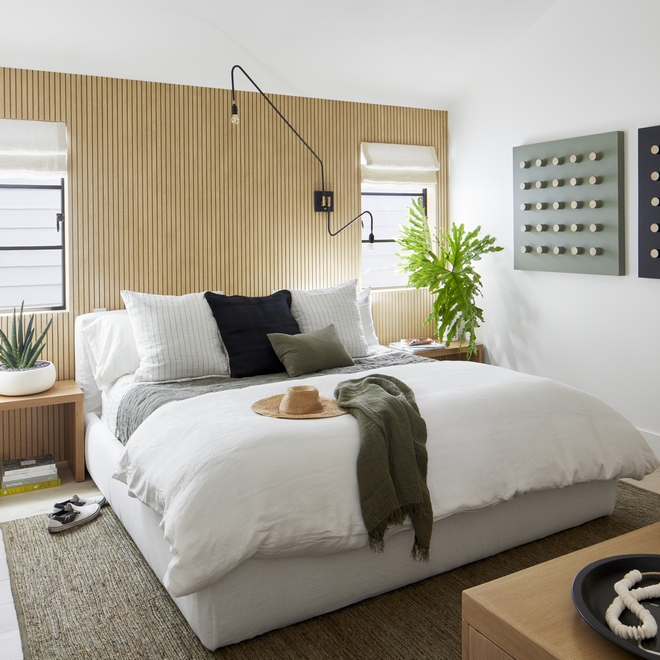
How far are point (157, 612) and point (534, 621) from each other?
147cm

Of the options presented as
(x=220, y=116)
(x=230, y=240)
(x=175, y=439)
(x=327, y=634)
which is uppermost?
(x=220, y=116)

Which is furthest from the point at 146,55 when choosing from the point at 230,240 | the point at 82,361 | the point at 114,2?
the point at 82,361

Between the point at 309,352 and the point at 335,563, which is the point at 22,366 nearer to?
the point at 309,352

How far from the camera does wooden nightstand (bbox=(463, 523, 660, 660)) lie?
4.74 feet

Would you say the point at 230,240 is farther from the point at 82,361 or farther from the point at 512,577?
the point at 512,577

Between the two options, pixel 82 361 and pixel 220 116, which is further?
pixel 220 116

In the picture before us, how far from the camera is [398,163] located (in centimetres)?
518

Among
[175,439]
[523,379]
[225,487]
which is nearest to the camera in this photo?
[225,487]

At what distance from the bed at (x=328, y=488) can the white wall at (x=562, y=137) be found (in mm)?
1252

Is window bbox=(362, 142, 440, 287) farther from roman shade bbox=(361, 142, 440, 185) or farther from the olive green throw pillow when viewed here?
the olive green throw pillow

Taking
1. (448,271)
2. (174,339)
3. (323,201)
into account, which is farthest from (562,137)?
(174,339)

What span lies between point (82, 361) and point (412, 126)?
303 centimetres

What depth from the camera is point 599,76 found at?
417 cm

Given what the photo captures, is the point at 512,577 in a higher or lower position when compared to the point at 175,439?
lower
